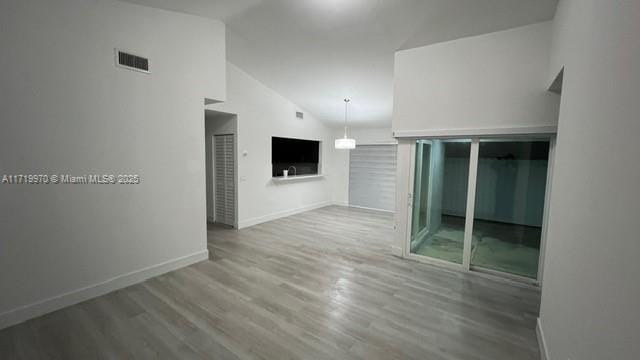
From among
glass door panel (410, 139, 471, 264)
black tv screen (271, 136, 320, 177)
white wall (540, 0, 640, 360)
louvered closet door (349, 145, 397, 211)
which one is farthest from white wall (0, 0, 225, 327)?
louvered closet door (349, 145, 397, 211)

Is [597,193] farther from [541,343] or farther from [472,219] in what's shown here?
[472,219]

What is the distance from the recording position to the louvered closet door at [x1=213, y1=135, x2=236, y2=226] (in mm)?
5395

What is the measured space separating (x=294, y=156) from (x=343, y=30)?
3.82m

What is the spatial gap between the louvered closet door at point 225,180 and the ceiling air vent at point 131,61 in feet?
7.72

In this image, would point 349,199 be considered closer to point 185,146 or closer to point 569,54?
point 185,146

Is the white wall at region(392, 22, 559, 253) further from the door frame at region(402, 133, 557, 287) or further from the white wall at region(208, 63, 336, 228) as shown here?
the white wall at region(208, 63, 336, 228)

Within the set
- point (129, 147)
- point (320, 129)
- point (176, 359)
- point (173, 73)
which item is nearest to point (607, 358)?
point (176, 359)

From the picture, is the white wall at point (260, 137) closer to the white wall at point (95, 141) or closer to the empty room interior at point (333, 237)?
the empty room interior at point (333, 237)

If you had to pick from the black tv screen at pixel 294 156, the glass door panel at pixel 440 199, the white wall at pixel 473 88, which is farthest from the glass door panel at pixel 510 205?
the black tv screen at pixel 294 156

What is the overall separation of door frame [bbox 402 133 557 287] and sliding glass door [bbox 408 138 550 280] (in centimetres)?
1

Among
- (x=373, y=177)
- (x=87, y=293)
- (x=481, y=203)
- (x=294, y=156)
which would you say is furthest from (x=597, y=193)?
(x=373, y=177)

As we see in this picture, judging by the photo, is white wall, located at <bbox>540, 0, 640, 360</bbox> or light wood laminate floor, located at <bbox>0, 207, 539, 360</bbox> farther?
light wood laminate floor, located at <bbox>0, 207, 539, 360</bbox>

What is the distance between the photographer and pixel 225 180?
5570 mm

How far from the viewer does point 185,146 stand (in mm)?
3482
